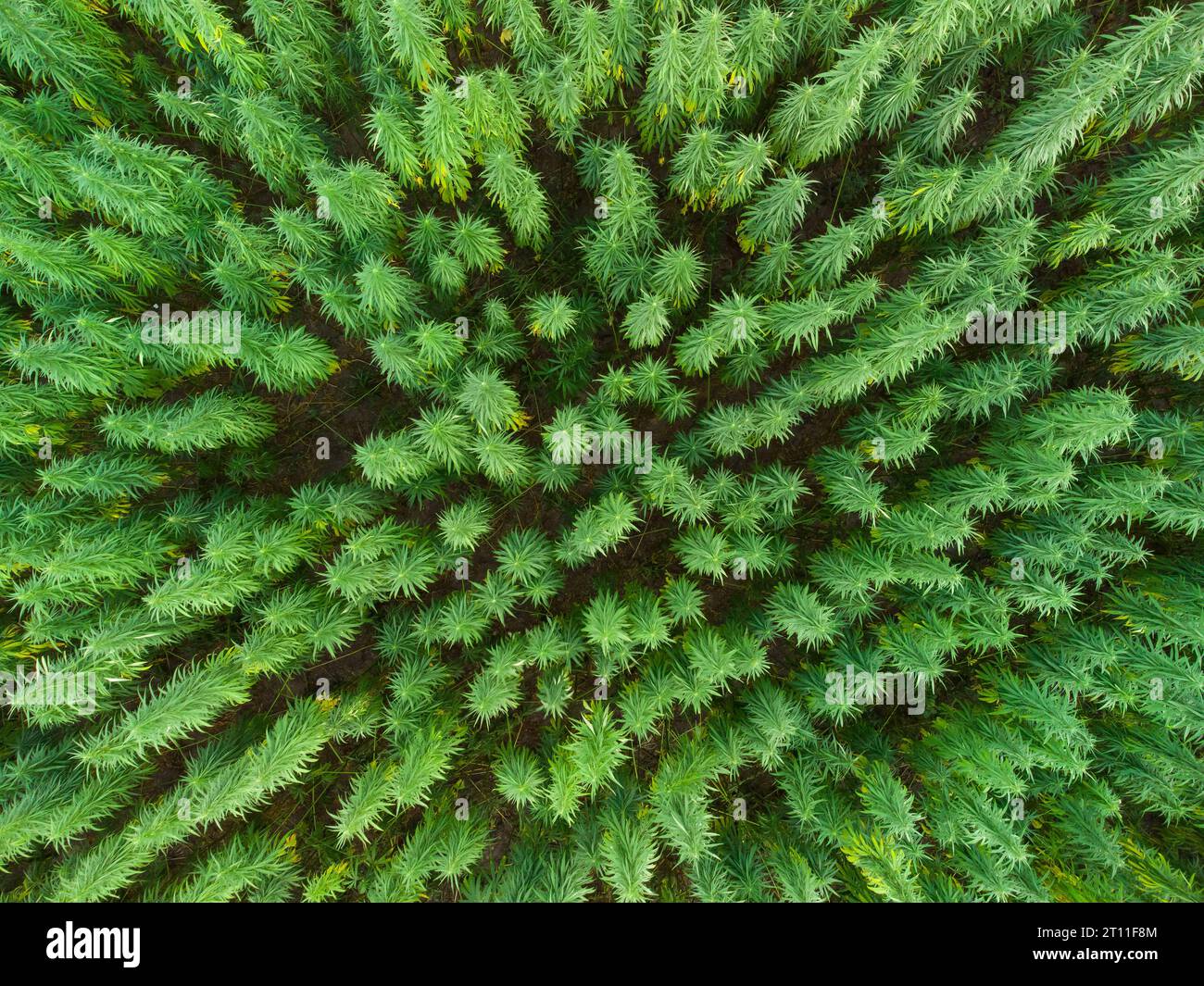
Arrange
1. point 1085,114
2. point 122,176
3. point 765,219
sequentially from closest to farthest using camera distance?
point 1085,114, point 122,176, point 765,219

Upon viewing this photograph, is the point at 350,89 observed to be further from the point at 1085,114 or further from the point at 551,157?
the point at 1085,114

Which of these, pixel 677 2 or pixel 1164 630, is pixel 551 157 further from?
pixel 1164 630

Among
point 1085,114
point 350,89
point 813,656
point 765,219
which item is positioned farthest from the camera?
point 813,656

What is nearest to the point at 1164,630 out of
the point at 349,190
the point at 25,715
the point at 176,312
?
the point at 349,190

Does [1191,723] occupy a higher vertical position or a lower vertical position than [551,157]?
lower

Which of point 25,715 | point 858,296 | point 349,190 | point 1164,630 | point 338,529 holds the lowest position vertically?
point 25,715

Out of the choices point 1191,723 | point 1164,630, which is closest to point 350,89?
point 1164,630

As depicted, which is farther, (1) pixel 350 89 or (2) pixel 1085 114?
(1) pixel 350 89
